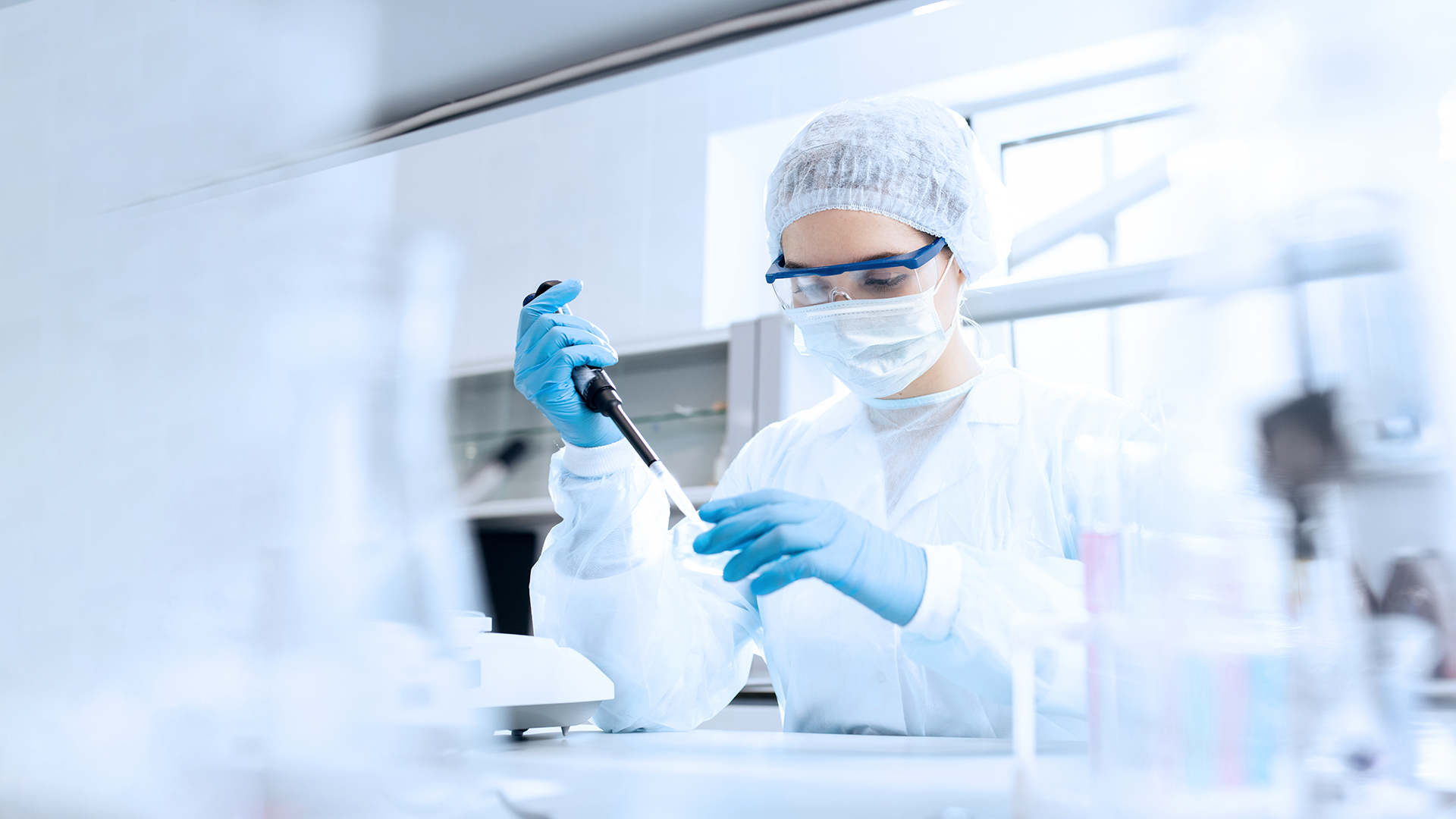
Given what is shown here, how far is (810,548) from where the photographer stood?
691 mm

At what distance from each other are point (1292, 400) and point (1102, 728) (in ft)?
0.51

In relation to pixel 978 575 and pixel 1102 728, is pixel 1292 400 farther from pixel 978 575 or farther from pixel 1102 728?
pixel 978 575

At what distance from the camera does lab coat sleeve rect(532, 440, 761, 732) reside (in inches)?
41.2

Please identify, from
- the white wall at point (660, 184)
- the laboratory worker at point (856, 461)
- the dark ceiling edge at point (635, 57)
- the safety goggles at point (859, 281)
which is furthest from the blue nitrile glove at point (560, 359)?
the white wall at point (660, 184)

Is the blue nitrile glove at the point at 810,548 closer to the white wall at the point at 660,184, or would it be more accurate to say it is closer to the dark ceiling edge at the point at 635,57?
the dark ceiling edge at the point at 635,57

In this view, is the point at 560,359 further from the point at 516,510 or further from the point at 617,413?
the point at 516,510

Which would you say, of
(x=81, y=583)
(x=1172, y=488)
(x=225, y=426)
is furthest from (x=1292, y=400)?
(x=81, y=583)

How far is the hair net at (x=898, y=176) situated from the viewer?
1142 millimetres

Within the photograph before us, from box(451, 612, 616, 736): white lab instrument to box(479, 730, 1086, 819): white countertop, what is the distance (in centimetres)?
3

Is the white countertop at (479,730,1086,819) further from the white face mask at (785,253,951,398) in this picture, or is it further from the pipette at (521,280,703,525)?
the white face mask at (785,253,951,398)

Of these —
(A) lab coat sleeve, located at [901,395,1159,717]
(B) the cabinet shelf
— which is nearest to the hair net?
(A) lab coat sleeve, located at [901,395,1159,717]

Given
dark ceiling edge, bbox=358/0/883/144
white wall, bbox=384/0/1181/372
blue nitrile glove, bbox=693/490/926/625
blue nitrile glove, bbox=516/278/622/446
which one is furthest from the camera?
white wall, bbox=384/0/1181/372

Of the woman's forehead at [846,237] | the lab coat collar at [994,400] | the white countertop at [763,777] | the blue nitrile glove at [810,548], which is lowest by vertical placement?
the white countertop at [763,777]

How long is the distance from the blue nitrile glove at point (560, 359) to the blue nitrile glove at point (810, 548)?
353mm
